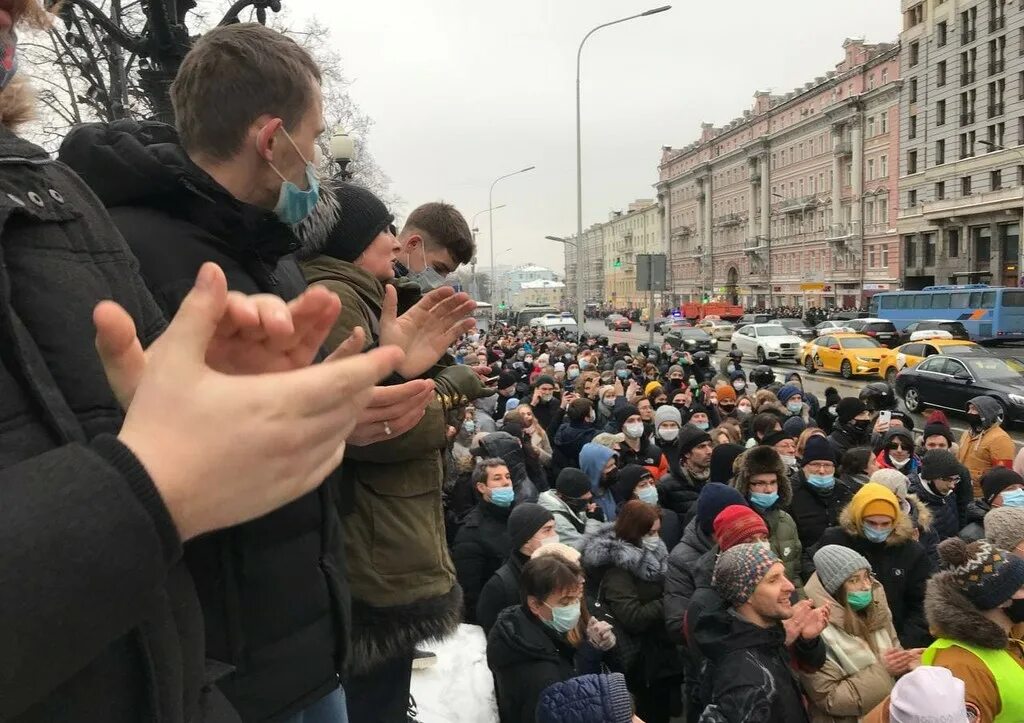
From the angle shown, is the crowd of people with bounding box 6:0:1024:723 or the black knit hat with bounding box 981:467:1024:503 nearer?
the crowd of people with bounding box 6:0:1024:723

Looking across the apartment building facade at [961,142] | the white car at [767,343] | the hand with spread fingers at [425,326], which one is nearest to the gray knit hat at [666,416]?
the hand with spread fingers at [425,326]

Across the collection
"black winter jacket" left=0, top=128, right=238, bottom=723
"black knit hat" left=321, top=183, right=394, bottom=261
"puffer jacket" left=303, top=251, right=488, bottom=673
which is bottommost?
"puffer jacket" left=303, top=251, right=488, bottom=673

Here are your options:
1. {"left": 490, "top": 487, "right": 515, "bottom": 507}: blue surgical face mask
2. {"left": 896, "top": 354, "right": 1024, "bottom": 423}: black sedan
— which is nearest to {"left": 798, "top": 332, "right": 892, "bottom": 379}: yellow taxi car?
{"left": 896, "top": 354, "right": 1024, "bottom": 423}: black sedan

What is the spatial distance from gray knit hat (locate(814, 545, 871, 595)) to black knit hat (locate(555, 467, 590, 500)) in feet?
5.86

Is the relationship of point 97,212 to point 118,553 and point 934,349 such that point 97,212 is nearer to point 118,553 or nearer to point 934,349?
point 118,553

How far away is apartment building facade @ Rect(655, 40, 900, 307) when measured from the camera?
62938mm

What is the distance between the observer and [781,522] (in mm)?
5066

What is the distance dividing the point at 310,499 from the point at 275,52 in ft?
3.01

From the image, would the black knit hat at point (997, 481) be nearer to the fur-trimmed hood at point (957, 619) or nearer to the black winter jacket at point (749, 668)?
the fur-trimmed hood at point (957, 619)

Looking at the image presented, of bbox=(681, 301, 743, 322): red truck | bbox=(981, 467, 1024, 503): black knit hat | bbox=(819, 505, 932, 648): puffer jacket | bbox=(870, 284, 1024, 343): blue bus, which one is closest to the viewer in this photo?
bbox=(819, 505, 932, 648): puffer jacket

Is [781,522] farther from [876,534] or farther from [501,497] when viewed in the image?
[501,497]

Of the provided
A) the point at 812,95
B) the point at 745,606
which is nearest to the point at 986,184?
the point at 812,95

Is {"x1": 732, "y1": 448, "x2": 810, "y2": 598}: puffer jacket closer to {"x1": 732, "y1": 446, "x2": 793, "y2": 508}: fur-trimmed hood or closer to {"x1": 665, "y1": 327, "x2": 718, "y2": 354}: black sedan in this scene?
{"x1": 732, "y1": 446, "x2": 793, "y2": 508}: fur-trimmed hood

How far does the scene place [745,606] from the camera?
3369 millimetres
